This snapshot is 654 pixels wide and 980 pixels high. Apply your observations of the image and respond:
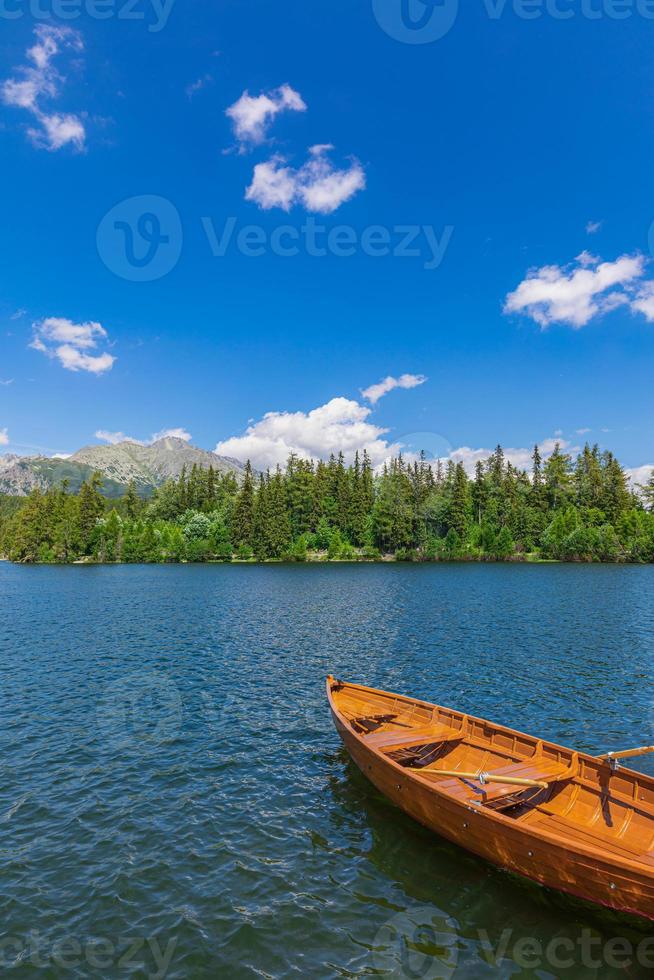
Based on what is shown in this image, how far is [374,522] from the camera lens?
139875mm

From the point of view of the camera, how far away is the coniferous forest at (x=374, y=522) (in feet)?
434

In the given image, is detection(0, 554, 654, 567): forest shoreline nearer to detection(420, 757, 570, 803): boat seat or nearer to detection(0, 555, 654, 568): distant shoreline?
detection(0, 555, 654, 568): distant shoreline

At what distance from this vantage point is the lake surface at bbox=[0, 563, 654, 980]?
1016 cm

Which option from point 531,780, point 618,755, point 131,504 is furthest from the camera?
point 131,504

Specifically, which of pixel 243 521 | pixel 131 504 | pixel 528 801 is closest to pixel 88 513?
pixel 131 504

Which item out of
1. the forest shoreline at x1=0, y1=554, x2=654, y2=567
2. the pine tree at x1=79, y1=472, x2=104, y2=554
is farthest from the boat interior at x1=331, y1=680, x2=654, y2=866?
the pine tree at x1=79, y1=472, x2=104, y2=554

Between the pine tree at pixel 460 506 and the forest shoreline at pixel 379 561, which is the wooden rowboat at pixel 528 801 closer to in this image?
the forest shoreline at pixel 379 561

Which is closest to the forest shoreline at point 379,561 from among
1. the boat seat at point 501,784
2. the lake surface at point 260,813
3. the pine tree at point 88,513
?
the pine tree at point 88,513

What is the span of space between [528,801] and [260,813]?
24.0ft

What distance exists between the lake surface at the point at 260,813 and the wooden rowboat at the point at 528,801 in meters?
0.99

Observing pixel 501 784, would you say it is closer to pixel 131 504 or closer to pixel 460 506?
pixel 460 506

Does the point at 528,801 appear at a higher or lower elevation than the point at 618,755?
lower

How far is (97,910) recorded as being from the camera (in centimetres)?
1120

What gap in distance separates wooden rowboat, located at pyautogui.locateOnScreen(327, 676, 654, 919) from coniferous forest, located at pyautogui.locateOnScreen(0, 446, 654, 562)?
380ft
